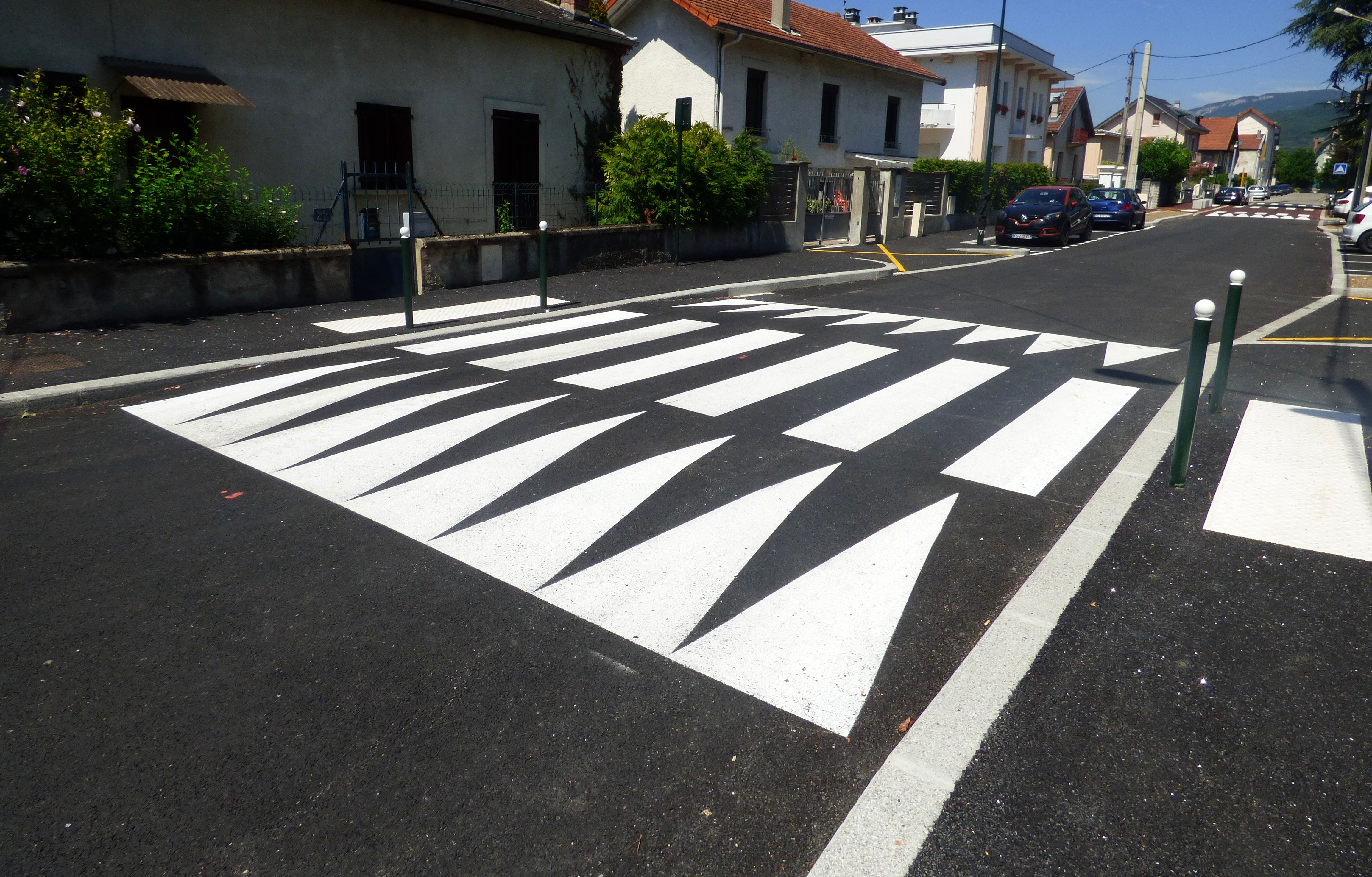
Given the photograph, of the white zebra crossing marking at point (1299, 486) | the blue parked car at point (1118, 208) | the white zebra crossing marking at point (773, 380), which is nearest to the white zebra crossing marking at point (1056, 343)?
the white zebra crossing marking at point (773, 380)

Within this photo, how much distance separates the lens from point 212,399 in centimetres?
725

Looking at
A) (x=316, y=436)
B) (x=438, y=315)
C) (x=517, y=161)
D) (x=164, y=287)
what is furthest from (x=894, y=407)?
(x=517, y=161)

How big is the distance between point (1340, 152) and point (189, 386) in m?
87.7

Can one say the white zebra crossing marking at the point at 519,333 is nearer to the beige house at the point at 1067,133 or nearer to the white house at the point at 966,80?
the white house at the point at 966,80

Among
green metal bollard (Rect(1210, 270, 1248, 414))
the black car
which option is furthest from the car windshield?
green metal bollard (Rect(1210, 270, 1248, 414))

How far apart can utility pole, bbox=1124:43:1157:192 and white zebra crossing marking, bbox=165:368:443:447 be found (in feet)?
155

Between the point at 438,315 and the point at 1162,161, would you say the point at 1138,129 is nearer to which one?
the point at 1162,161

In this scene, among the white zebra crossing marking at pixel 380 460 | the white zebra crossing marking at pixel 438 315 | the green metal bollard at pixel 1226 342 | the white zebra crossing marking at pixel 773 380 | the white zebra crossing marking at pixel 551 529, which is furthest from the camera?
the white zebra crossing marking at pixel 438 315

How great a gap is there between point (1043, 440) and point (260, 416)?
5827 millimetres

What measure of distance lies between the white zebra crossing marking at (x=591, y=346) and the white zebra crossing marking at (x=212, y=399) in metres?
1.50

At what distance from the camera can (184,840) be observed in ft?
8.40

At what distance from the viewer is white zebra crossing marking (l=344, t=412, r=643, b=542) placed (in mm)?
4770

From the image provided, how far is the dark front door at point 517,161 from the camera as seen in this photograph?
1719cm

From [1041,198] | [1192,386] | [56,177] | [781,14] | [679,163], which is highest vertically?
[781,14]
